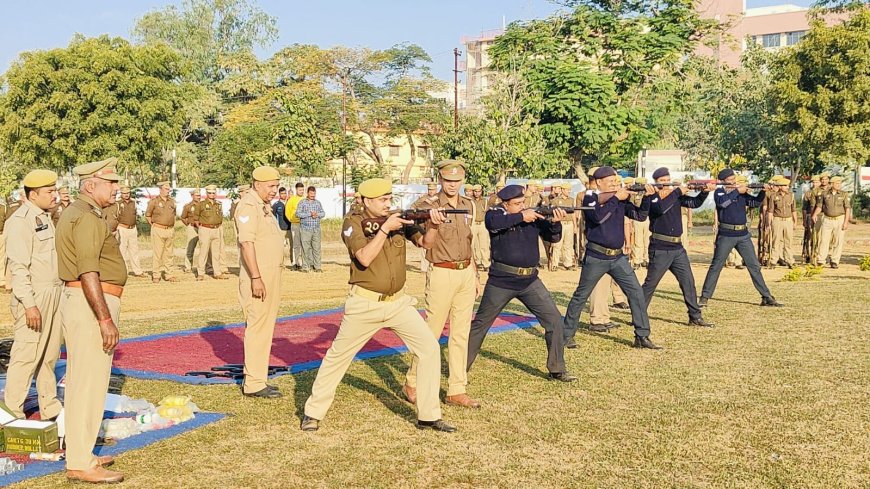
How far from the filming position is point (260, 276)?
7.81m

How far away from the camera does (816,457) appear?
6.03 metres

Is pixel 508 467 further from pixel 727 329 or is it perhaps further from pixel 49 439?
pixel 727 329

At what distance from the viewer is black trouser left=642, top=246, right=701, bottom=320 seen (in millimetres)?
11586

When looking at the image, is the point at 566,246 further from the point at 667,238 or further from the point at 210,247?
the point at 667,238

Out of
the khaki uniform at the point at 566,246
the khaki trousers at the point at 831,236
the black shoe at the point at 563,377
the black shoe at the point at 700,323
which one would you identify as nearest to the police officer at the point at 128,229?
the khaki uniform at the point at 566,246

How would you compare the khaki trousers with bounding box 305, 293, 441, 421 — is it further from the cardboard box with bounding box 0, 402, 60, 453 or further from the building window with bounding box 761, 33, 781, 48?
the building window with bounding box 761, 33, 781, 48

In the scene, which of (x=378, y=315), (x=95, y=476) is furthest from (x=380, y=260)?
(x=95, y=476)

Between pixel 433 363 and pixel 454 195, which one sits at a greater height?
pixel 454 195

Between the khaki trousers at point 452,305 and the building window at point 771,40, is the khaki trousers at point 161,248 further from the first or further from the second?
the building window at point 771,40

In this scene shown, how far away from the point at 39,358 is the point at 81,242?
216cm

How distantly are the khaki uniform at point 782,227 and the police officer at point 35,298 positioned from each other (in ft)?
56.6

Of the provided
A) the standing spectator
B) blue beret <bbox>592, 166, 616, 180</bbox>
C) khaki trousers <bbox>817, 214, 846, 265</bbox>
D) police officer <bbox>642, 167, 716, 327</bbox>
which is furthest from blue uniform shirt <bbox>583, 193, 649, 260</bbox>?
khaki trousers <bbox>817, 214, 846, 265</bbox>

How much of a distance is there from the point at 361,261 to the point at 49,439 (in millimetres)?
2526

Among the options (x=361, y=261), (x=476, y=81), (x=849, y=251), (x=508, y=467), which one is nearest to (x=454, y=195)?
(x=361, y=261)
